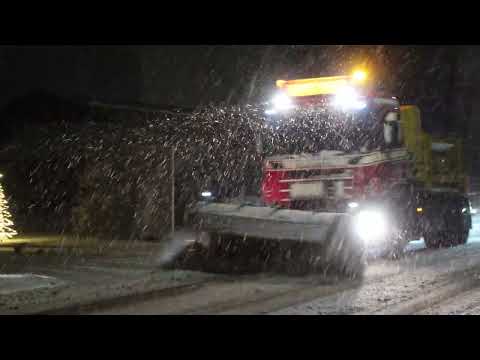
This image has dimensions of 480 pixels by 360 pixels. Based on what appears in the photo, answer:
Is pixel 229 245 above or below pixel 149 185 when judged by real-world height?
below

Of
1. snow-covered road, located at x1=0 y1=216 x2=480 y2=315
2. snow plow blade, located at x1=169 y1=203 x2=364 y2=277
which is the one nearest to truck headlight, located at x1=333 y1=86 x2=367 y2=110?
snow plow blade, located at x1=169 y1=203 x2=364 y2=277

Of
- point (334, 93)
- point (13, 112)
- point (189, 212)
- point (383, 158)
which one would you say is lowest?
point (189, 212)

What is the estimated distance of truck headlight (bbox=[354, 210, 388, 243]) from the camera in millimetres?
12641

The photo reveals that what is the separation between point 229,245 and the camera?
13078mm

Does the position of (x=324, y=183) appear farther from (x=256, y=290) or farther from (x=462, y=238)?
(x=462, y=238)

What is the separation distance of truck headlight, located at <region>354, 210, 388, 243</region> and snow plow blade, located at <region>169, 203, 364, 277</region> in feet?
2.28

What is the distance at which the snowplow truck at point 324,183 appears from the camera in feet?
39.4

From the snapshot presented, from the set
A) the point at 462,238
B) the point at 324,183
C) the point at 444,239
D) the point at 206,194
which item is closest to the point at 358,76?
the point at 324,183

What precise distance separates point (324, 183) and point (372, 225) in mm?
1255

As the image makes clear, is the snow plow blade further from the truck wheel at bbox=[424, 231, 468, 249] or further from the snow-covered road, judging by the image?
the truck wheel at bbox=[424, 231, 468, 249]

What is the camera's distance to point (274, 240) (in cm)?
1225
